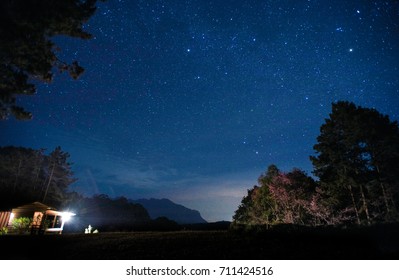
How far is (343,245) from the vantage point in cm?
1105

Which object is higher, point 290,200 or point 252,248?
point 290,200

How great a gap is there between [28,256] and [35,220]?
1583cm

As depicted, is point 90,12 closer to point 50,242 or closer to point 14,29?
point 14,29

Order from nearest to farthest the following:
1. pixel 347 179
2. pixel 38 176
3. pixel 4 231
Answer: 1. pixel 4 231
2. pixel 347 179
3. pixel 38 176

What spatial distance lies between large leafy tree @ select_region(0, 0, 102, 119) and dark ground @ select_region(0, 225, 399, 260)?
7092 mm

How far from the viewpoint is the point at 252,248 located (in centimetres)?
1059

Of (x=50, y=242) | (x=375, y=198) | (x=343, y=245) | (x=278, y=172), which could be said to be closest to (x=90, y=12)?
(x=50, y=242)

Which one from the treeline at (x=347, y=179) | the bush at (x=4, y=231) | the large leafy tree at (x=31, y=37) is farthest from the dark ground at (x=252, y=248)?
the treeline at (x=347, y=179)

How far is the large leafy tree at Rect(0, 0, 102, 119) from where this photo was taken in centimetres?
977

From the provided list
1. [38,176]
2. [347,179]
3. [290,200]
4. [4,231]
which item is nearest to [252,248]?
[290,200]

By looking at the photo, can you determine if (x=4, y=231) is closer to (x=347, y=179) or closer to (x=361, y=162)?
(x=347, y=179)

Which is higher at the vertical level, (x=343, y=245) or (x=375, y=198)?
(x=375, y=198)

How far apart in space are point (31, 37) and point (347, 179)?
28940mm

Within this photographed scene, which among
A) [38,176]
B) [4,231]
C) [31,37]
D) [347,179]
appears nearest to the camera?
[31,37]
